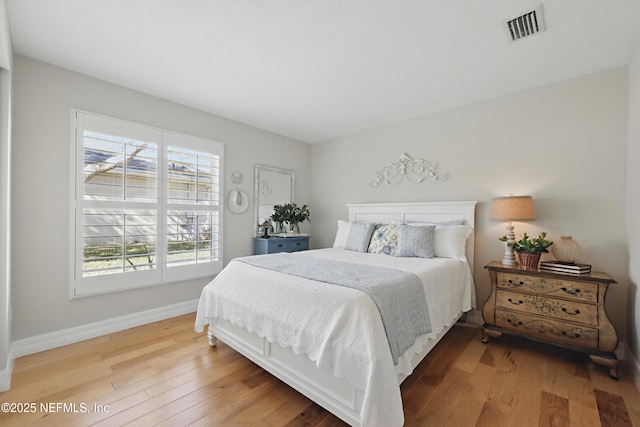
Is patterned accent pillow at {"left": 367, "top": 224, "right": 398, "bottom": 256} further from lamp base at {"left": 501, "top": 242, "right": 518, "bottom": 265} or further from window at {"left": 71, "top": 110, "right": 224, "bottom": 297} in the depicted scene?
window at {"left": 71, "top": 110, "right": 224, "bottom": 297}

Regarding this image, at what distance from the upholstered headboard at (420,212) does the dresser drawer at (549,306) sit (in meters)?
0.60

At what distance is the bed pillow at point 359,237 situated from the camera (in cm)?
322

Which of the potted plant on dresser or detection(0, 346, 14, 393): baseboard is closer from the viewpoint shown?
detection(0, 346, 14, 393): baseboard

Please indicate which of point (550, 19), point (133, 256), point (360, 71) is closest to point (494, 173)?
point (550, 19)

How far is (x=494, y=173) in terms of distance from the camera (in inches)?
117

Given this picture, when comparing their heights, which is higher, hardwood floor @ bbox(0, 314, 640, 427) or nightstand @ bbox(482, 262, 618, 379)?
nightstand @ bbox(482, 262, 618, 379)

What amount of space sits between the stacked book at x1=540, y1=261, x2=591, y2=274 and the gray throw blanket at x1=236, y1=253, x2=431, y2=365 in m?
1.34

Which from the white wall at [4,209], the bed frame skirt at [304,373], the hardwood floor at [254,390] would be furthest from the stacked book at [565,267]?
the white wall at [4,209]

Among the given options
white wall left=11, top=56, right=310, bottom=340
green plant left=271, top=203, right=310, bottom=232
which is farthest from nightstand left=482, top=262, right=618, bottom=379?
white wall left=11, top=56, right=310, bottom=340

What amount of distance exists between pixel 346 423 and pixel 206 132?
133 inches

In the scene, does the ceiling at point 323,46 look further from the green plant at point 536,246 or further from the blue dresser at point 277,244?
the blue dresser at point 277,244

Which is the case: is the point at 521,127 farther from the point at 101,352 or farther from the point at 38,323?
the point at 38,323

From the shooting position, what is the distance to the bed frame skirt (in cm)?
146

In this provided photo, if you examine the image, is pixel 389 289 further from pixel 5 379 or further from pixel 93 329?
pixel 93 329
